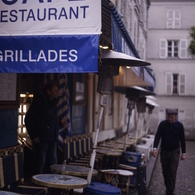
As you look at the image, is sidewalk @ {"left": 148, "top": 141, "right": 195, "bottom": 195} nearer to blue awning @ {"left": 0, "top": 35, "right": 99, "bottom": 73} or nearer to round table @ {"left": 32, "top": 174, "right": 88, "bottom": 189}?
round table @ {"left": 32, "top": 174, "right": 88, "bottom": 189}

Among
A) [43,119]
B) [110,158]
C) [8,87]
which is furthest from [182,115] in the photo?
[8,87]

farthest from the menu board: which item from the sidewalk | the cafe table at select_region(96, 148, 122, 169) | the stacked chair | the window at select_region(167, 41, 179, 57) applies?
the window at select_region(167, 41, 179, 57)

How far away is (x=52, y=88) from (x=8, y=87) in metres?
0.72

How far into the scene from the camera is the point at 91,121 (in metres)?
12.5

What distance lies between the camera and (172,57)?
3769cm

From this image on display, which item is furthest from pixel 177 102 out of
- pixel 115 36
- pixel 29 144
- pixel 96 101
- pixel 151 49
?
pixel 115 36

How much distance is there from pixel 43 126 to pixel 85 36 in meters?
2.81

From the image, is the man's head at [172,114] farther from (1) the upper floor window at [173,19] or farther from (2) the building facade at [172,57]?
(1) the upper floor window at [173,19]

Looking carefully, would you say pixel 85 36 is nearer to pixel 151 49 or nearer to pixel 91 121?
pixel 91 121

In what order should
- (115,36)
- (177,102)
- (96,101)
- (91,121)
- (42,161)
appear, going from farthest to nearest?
(177,102)
(96,101)
(91,121)
(42,161)
(115,36)

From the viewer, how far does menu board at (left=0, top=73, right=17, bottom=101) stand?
22.3ft

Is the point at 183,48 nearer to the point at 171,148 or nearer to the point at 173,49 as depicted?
the point at 173,49

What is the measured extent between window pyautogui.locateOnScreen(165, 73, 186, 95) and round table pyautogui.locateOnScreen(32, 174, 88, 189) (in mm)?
31965

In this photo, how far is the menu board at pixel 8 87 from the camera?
22.3 feet
